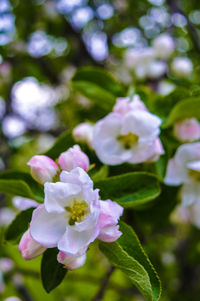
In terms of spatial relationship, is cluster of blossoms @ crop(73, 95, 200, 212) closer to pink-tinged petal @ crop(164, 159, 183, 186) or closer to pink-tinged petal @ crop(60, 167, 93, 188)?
pink-tinged petal @ crop(164, 159, 183, 186)

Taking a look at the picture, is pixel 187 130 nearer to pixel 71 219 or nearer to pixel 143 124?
pixel 143 124

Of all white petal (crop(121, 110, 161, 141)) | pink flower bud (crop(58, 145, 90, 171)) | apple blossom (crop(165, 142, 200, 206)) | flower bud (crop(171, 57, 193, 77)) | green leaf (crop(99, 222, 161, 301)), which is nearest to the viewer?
green leaf (crop(99, 222, 161, 301))

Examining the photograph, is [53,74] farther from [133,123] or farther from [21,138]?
[133,123]

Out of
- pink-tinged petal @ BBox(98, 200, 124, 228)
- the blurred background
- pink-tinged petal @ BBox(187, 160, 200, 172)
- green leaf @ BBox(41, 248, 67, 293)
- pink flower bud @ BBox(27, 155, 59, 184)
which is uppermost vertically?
pink flower bud @ BBox(27, 155, 59, 184)

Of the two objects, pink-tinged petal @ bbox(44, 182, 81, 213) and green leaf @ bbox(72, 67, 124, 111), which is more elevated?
pink-tinged petal @ bbox(44, 182, 81, 213)

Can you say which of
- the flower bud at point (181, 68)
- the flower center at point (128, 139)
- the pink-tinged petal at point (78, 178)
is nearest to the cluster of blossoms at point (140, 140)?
the flower center at point (128, 139)

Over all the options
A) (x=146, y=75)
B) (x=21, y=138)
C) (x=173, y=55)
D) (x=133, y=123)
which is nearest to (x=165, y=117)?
(x=133, y=123)

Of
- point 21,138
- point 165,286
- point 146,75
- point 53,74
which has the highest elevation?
point 146,75

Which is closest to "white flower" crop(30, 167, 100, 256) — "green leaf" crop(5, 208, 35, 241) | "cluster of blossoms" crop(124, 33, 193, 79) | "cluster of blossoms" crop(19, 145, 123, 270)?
"cluster of blossoms" crop(19, 145, 123, 270)
